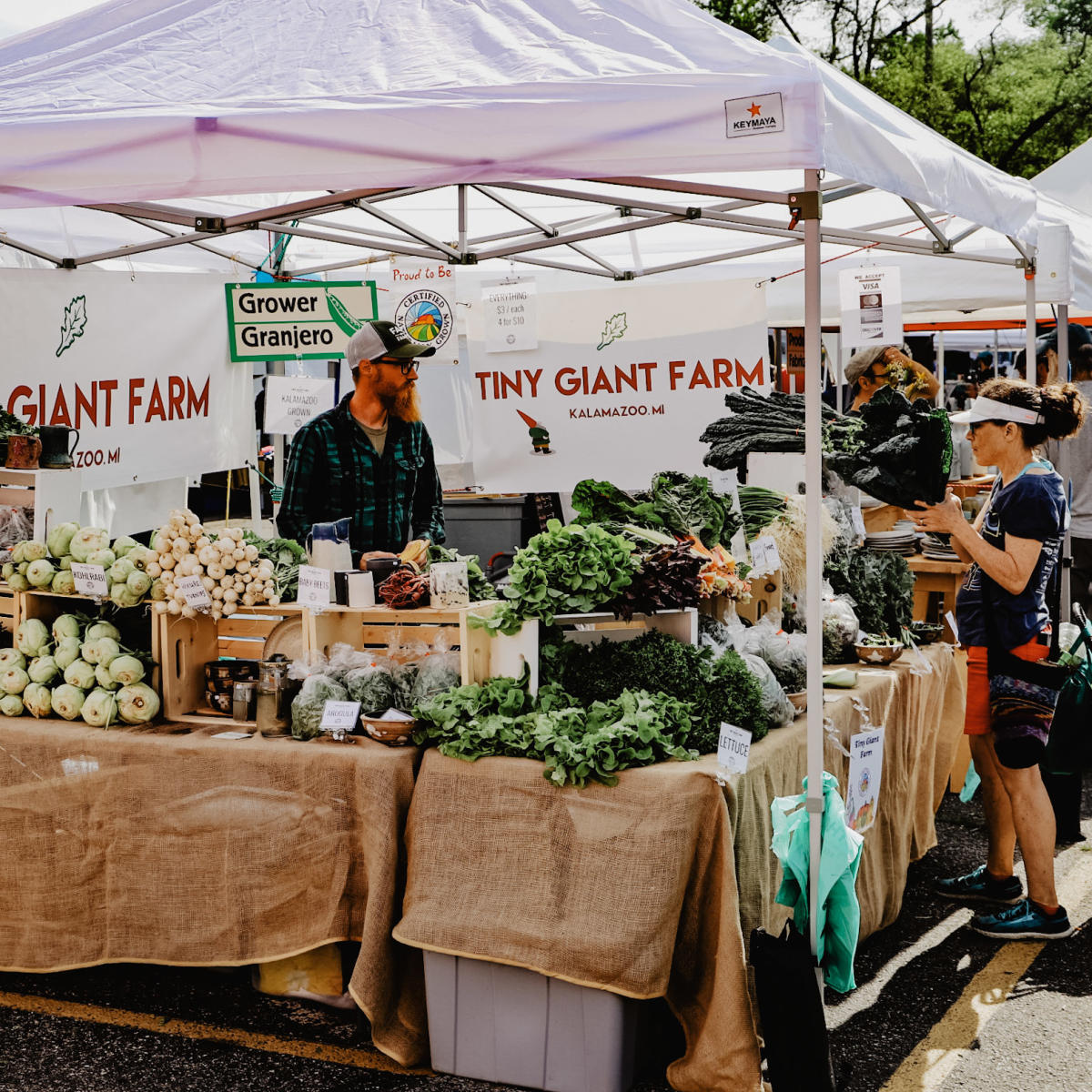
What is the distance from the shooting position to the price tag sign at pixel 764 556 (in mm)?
4523

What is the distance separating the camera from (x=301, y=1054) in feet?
11.6

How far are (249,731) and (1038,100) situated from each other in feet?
83.8

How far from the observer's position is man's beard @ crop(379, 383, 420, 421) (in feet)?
16.9

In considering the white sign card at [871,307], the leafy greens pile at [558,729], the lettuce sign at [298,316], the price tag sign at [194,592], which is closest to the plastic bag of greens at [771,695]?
the leafy greens pile at [558,729]

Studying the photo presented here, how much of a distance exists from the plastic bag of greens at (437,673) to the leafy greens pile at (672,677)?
286 mm

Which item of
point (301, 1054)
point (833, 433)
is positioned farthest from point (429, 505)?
point (301, 1054)

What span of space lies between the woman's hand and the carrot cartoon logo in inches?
167

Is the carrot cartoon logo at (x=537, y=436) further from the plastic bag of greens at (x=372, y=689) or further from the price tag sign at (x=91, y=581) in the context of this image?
the plastic bag of greens at (x=372, y=689)

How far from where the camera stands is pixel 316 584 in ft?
12.7

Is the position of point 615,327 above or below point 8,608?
above

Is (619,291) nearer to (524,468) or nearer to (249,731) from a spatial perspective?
(524,468)

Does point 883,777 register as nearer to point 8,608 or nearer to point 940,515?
point 940,515

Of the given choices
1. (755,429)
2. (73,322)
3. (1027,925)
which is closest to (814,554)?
(755,429)

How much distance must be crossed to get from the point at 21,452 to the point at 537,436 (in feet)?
12.8
